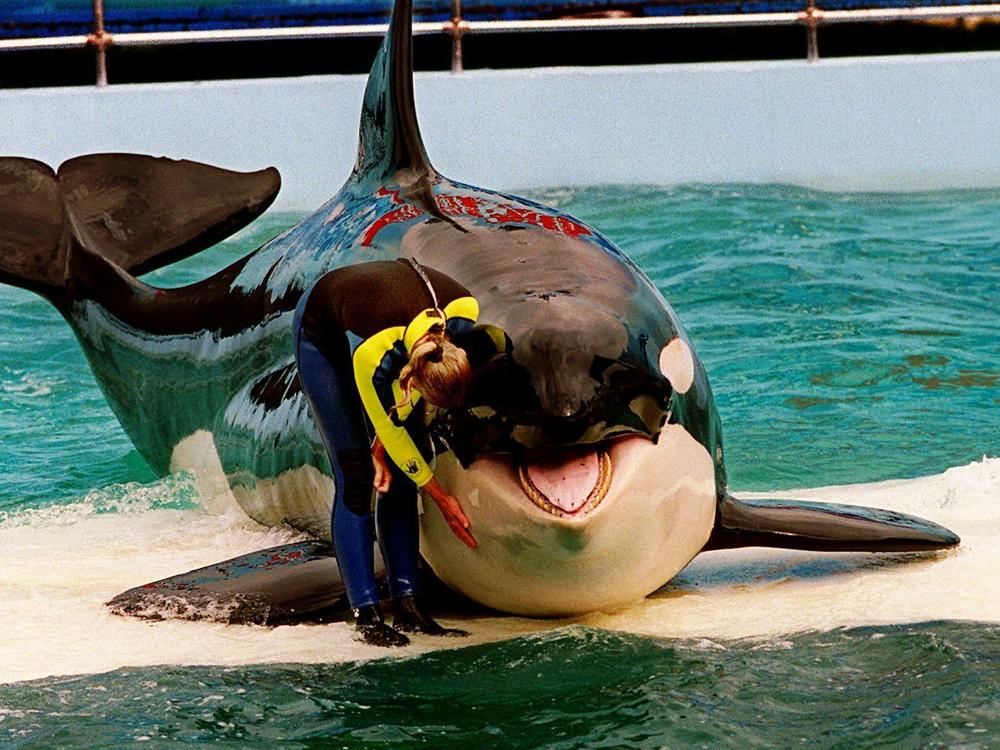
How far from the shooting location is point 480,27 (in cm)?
1309

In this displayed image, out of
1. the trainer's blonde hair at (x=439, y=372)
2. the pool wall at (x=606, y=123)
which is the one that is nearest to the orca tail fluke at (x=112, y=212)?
the trainer's blonde hair at (x=439, y=372)

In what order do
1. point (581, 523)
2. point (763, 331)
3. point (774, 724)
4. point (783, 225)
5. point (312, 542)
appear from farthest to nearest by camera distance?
point (783, 225), point (763, 331), point (312, 542), point (581, 523), point (774, 724)

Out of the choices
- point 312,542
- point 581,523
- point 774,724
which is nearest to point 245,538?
point 312,542

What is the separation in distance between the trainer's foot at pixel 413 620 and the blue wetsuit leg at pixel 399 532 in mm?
31

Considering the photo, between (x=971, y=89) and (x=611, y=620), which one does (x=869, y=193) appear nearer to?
(x=971, y=89)

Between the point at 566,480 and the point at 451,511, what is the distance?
0.34 metres

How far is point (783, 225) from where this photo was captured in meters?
12.5

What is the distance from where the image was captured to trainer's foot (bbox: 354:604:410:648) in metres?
4.75

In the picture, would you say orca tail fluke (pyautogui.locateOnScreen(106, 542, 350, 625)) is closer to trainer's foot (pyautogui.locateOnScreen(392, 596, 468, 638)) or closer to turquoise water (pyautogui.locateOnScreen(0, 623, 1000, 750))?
trainer's foot (pyautogui.locateOnScreen(392, 596, 468, 638))

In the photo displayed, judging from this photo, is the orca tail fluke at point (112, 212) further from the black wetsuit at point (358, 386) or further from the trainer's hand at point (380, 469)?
the trainer's hand at point (380, 469)

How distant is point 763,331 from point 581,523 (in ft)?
18.9

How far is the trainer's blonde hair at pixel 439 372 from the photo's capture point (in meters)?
4.32

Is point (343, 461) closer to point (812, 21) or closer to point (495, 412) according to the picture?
point (495, 412)

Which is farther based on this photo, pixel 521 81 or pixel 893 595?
pixel 521 81
